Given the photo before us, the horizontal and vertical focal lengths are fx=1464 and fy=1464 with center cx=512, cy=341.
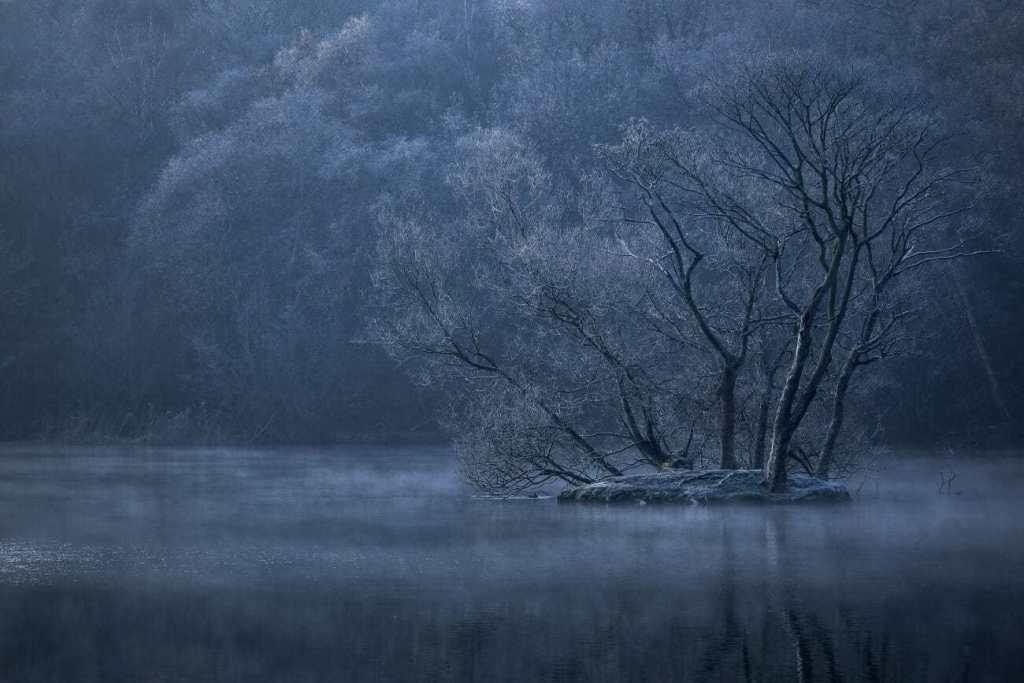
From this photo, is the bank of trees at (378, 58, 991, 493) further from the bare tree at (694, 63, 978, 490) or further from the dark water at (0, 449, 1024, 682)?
the dark water at (0, 449, 1024, 682)

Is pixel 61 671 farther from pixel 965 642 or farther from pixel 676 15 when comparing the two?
pixel 676 15

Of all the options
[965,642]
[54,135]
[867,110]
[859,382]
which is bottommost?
[965,642]

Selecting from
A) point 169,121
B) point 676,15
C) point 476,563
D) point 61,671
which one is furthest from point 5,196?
point 61,671

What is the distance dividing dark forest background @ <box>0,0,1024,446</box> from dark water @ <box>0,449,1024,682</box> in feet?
74.3

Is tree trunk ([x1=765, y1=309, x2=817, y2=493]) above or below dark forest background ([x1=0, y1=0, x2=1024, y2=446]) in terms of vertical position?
below

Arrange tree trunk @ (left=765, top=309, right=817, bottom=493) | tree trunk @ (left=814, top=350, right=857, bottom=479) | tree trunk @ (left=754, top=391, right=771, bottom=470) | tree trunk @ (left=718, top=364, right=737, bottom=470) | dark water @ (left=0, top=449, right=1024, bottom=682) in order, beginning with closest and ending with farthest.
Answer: dark water @ (left=0, top=449, right=1024, bottom=682), tree trunk @ (left=765, top=309, right=817, bottom=493), tree trunk @ (left=718, top=364, right=737, bottom=470), tree trunk @ (left=814, top=350, right=857, bottom=479), tree trunk @ (left=754, top=391, right=771, bottom=470)

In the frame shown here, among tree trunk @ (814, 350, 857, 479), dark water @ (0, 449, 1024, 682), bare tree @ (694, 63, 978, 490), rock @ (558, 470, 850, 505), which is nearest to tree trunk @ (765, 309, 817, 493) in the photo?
bare tree @ (694, 63, 978, 490)

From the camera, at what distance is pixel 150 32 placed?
182 feet

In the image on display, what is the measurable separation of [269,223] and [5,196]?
11142 millimetres

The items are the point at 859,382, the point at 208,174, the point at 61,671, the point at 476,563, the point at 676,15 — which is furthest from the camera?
the point at 676,15

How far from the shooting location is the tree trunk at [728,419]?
24500mm

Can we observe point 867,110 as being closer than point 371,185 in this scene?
Yes

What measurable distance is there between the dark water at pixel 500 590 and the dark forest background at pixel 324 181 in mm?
22638

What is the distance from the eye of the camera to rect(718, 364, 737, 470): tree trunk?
80.4 ft
